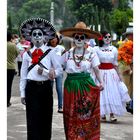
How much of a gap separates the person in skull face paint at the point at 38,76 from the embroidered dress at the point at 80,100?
11.4 inches

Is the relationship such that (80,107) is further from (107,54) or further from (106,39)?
(106,39)

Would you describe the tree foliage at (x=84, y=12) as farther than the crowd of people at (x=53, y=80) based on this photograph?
Yes

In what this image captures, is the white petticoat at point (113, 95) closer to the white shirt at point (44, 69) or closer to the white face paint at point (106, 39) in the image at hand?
the white face paint at point (106, 39)

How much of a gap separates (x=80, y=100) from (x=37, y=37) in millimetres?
1063

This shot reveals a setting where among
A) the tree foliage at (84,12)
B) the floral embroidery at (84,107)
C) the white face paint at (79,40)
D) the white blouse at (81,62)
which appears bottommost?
the floral embroidery at (84,107)

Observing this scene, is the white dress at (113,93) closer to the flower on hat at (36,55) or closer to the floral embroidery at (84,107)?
the floral embroidery at (84,107)

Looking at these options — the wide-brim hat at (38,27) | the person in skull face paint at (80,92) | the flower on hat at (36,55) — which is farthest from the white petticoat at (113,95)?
the flower on hat at (36,55)

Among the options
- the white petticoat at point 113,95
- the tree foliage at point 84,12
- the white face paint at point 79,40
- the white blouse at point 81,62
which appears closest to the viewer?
the white blouse at point 81,62

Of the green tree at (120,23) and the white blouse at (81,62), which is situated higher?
the green tree at (120,23)

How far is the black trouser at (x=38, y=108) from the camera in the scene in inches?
280

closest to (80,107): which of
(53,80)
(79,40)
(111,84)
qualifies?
(53,80)

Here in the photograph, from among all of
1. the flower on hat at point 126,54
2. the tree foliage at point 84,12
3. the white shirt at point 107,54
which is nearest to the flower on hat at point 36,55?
the white shirt at point 107,54

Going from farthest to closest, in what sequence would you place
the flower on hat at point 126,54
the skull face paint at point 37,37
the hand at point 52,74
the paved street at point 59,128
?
the flower on hat at point 126,54
the paved street at point 59,128
the skull face paint at point 37,37
the hand at point 52,74
